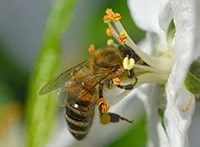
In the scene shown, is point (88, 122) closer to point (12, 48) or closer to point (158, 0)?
point (158, 0)

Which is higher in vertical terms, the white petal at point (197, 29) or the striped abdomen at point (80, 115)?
the white petal at point (197, 29)

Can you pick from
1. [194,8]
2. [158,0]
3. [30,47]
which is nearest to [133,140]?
[158,0]

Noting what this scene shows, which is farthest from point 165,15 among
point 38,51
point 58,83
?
point 38,51

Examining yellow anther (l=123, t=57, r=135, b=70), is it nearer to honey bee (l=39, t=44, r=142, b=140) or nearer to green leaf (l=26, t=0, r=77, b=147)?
honey bee (l=39, t=44, r=142, b=140)

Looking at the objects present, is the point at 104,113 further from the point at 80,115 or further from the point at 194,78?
the point at 194,78

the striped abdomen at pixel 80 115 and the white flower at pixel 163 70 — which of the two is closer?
the white flower at pixel 163 70

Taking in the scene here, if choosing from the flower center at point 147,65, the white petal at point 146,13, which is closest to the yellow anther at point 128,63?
the flower center at point 147,65

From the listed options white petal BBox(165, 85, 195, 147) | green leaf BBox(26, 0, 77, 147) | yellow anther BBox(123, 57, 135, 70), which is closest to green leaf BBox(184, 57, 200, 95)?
white petal BBox(165, 85, 195, 147)

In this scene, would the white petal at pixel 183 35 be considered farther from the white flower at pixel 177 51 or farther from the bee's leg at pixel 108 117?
the bee's leg at pixel 108 117
